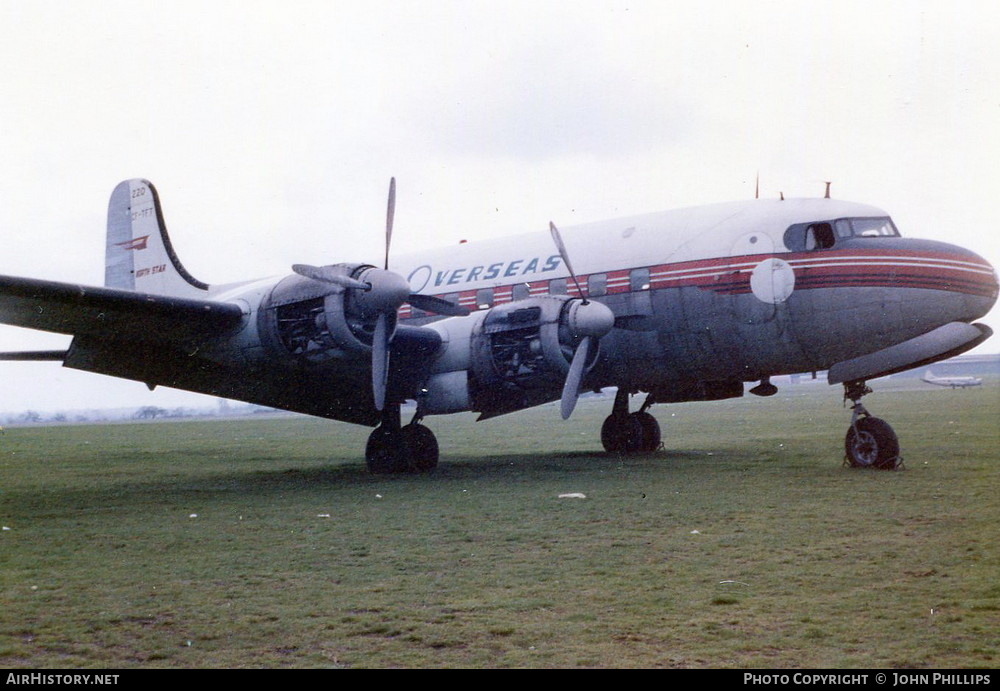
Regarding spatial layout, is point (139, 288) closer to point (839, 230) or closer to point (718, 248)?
point (718, 248)

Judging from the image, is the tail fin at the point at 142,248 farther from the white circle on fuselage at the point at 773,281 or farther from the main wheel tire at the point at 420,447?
the white circle on fuselage at the point at 773,281

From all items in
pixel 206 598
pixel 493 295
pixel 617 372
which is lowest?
pixel 206 598

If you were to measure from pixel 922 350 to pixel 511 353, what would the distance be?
556 centimetres

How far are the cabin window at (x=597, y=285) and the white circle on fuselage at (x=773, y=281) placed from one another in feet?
7.96

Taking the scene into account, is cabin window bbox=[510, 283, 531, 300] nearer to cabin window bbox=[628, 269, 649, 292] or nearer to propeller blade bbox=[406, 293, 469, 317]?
propeller blade bbox=[406, 293, 469, 317]

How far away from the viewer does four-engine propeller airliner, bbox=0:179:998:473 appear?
1252 centimetres

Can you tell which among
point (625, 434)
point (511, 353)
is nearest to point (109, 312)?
point (511, 353)

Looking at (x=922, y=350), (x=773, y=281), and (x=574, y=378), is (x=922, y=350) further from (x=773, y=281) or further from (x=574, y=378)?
(x=574, y=378)

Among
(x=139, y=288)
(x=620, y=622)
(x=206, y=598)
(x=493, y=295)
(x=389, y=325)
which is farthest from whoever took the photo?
(x=139, y=288)

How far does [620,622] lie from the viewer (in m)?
5.32

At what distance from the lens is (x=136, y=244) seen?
18.3m

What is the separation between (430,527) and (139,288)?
1159cm

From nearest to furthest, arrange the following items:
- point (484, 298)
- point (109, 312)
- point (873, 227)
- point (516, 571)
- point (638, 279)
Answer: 1. point (516, 571)
2. point (109, 312)
3. point (873, 227)
4. point (638, 279)
5. point (484, 298)
